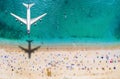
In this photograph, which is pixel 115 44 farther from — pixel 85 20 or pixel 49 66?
pixel 49 66

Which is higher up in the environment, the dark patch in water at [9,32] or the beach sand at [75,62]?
the dark patch in water at [9,32]

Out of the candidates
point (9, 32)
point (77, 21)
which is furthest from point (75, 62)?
point (9, 32)

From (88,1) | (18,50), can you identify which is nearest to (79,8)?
(88,1)

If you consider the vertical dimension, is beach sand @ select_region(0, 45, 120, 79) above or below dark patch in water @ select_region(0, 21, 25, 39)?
below

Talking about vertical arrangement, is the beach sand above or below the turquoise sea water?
below
